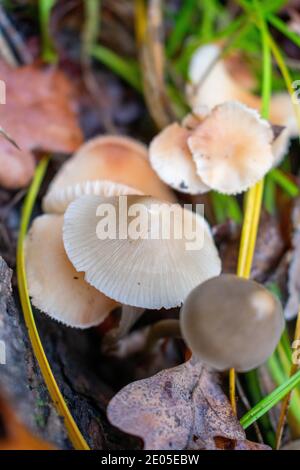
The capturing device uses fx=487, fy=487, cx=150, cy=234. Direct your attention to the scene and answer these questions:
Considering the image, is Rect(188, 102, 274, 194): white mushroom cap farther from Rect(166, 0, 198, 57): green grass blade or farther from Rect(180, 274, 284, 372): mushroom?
Rect(166, 0, 198, 57): green grass blade

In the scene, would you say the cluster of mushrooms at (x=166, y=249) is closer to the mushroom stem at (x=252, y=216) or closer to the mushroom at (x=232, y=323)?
the mushroom at (x=232, y=323)

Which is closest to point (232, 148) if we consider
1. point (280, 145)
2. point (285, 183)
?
point (280, 145)

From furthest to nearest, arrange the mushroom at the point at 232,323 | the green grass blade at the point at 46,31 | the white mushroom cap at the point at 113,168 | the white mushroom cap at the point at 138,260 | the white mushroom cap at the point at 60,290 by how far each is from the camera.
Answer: the green grass blade at the point at 46,31, the white mushroom cap at the point at 113,168, the white mushroom cap at the point at 60,290, the white mushroom cap at the point at 138,260, the mushroom at the point at 232,323

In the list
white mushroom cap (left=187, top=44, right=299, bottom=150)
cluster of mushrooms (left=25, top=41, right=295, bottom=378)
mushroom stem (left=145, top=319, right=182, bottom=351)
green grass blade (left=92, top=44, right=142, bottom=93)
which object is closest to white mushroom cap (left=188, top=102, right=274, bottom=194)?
cluster of mushrooms (left=25, top=41, right=295, bottom=378)

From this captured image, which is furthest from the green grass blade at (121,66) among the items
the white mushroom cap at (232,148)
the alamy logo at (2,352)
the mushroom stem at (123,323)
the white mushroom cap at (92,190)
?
the alamy logo at (2,352)

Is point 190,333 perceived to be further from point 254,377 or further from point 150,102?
point 150,102

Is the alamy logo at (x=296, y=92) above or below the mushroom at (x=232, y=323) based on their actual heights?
above
